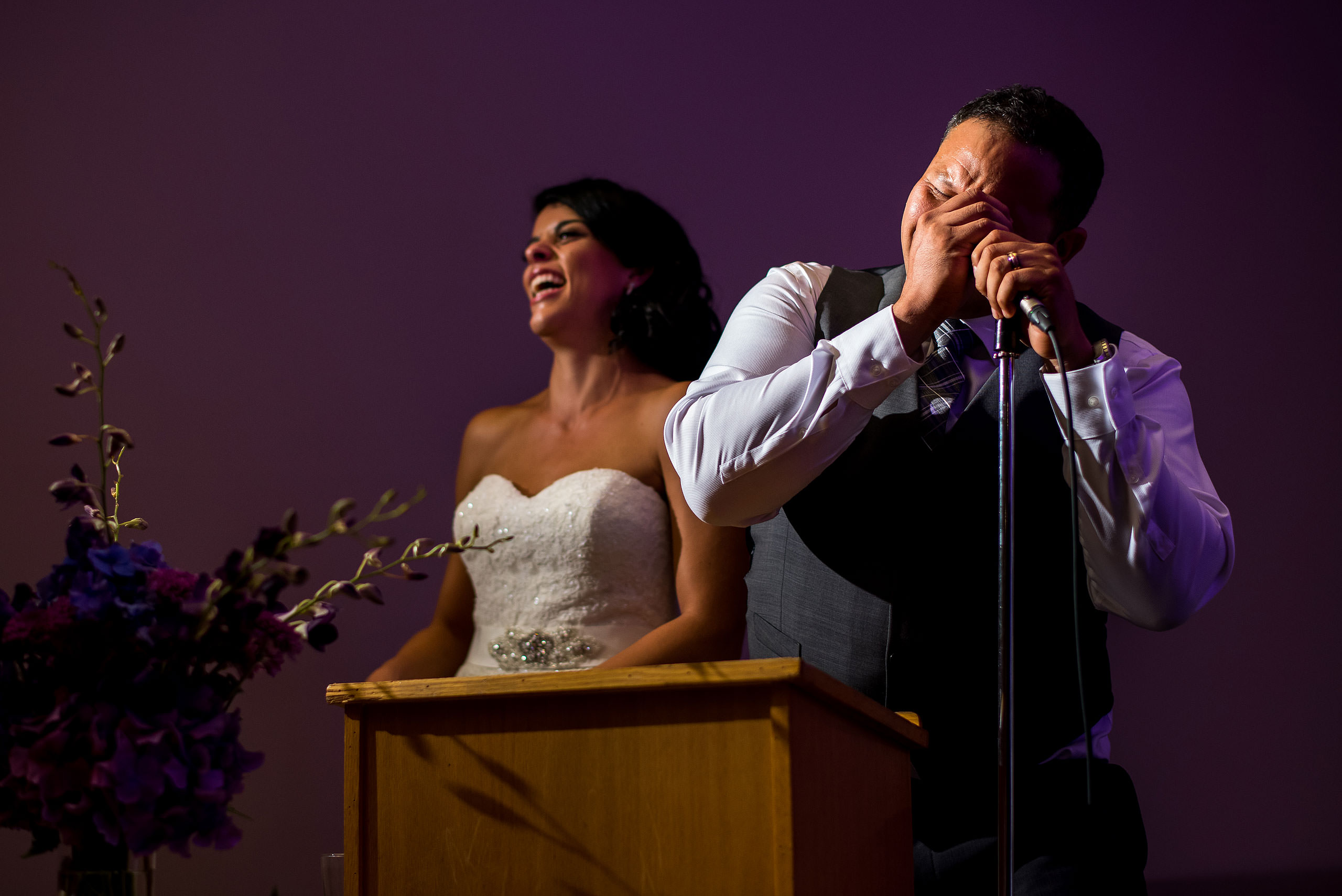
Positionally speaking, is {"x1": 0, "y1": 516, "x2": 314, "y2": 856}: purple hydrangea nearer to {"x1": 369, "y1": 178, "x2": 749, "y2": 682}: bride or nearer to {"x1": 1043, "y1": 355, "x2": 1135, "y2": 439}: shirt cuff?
{"x1": 1043, "y1": 355, "x2": 1135, "y2": 439}: shirt cuff

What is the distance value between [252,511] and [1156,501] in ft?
6.50

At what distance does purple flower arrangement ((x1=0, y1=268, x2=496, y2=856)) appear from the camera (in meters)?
0.76

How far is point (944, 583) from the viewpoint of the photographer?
1343mm

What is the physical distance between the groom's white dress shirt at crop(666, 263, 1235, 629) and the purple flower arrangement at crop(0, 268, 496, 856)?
0.50m

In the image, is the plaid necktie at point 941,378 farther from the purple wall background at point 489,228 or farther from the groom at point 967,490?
the purple wall background at point 489,228

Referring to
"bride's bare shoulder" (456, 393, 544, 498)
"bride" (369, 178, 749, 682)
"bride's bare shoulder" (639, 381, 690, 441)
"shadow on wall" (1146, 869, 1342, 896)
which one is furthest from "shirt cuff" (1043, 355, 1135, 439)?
"bride's bare shoulder" (456, 393, 544, 498)

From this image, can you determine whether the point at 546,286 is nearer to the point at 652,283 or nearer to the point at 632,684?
the point at 652,283

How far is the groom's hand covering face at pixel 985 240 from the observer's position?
42.8 inches

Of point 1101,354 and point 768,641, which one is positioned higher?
point 1101,354

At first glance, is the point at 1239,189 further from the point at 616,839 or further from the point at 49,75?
the point at 49,75

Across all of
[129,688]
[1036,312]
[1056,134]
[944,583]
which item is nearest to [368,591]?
[129,688]

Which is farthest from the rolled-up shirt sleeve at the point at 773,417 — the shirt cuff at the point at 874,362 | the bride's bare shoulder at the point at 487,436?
the bride's bare shoulder at the point at 487,436

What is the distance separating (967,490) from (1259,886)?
4.03ft

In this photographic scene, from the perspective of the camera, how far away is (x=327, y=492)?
2.61 metres
